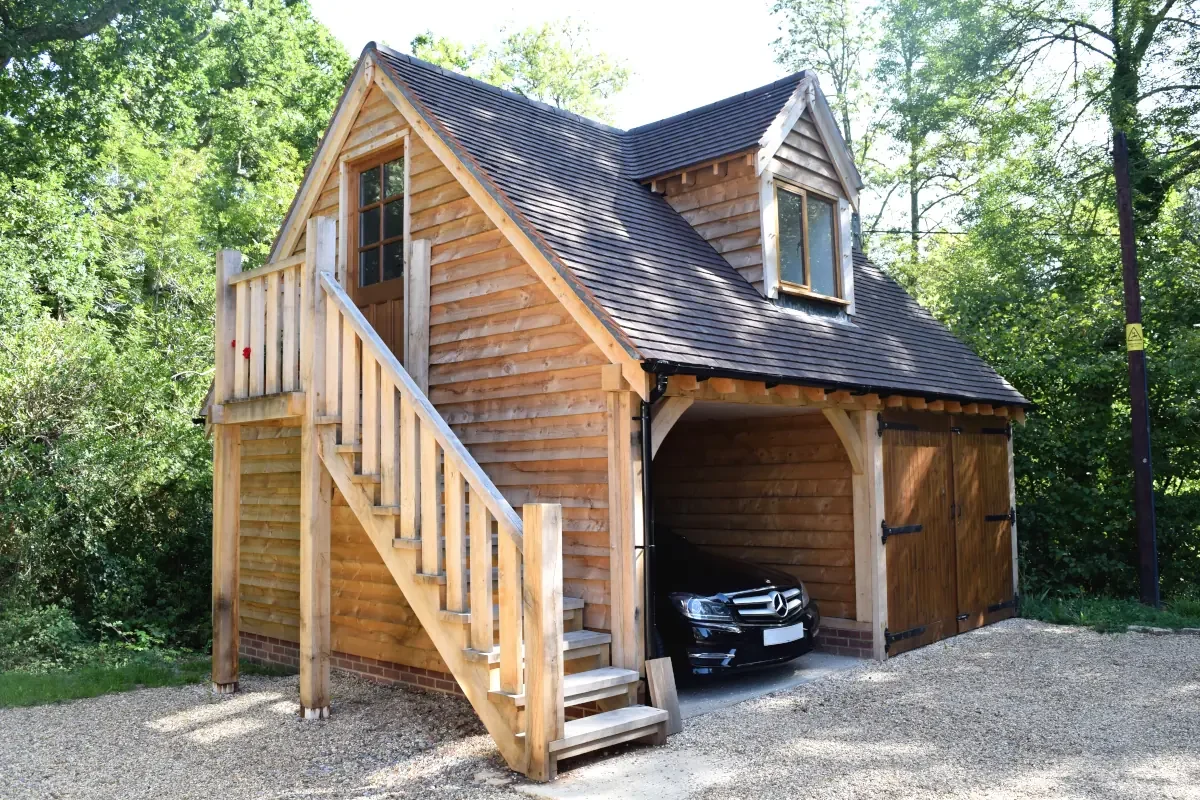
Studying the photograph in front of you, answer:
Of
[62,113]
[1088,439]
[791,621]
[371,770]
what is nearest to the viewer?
[371,770]

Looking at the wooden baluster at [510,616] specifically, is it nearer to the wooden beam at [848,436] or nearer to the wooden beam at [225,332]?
the wooden beam at [225,332]

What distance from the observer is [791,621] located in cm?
741

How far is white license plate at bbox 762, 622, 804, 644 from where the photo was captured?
7.19 m

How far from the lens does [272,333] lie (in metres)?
7.18

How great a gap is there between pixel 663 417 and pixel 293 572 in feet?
14.4

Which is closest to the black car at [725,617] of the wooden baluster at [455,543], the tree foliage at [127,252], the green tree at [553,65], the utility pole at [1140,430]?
the wooden baluster at [455,543]

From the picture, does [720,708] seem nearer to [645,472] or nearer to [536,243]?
[645,472]

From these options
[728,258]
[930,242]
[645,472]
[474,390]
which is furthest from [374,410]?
[930,242]

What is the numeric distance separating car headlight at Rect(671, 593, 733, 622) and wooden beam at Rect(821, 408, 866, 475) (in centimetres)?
222

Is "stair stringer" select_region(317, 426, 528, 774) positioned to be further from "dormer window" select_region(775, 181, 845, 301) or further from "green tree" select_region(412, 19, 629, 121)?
"green tree" select_region(412, 19, 629, 121)

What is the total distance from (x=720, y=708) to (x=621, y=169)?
5.58m

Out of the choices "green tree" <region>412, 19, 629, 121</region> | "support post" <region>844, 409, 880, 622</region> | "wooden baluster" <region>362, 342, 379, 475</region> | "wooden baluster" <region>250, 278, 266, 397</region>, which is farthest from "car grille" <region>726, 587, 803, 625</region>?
"green tree" <region>412, 19, 629, 121</region>

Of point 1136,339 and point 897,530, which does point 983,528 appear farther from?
point 1136,339

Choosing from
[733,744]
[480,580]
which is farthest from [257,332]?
[733,744]
